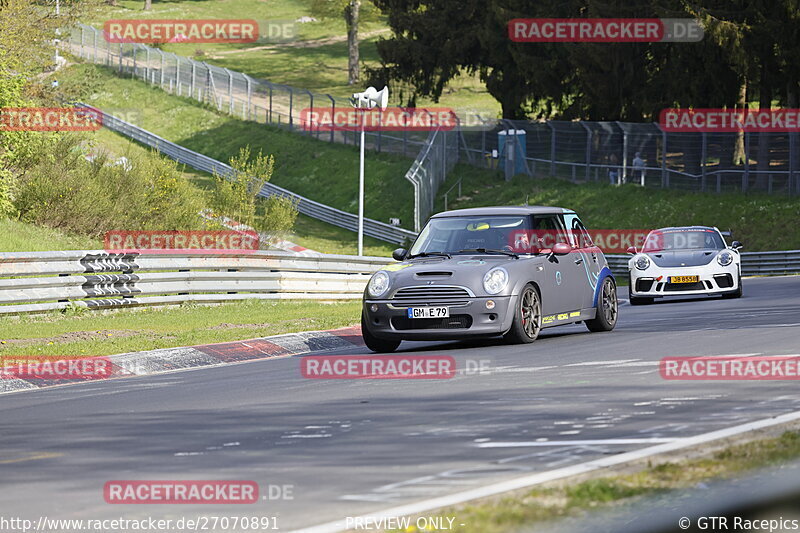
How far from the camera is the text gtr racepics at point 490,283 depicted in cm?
1410

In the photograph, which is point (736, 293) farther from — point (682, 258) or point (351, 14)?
point (351, 14)

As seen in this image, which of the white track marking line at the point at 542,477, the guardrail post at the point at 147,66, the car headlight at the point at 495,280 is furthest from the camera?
the guardrail post at the point at 147,66

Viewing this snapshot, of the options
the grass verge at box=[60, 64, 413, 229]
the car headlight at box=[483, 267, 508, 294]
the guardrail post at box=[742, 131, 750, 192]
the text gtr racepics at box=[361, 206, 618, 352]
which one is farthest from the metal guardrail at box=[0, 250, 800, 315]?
the grass verge at box=[60, 64, 413, 229]

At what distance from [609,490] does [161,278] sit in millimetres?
16230

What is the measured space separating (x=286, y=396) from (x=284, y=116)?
57422mm

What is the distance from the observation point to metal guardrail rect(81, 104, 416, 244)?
49938 mm

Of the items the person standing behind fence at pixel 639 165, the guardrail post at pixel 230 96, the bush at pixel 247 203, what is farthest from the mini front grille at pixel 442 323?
the guardrail post at pixel 230 96

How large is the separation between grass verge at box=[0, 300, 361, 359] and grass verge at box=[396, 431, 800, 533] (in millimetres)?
9502

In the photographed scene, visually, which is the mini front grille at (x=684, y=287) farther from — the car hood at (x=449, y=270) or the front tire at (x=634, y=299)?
the car hood at (x=449, y=270)

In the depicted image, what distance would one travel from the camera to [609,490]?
19.4 ft

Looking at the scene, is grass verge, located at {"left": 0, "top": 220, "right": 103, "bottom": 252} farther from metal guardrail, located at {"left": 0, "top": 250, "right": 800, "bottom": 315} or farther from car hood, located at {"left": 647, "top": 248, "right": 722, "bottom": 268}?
car hood, located at {"left": 647, "top": 248, "right": 722, "bottom": 268}

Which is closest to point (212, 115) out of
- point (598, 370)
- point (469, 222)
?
point (469, 222)

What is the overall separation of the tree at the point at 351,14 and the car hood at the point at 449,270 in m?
73.0

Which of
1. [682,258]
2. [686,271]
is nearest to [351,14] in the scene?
[682,258]
